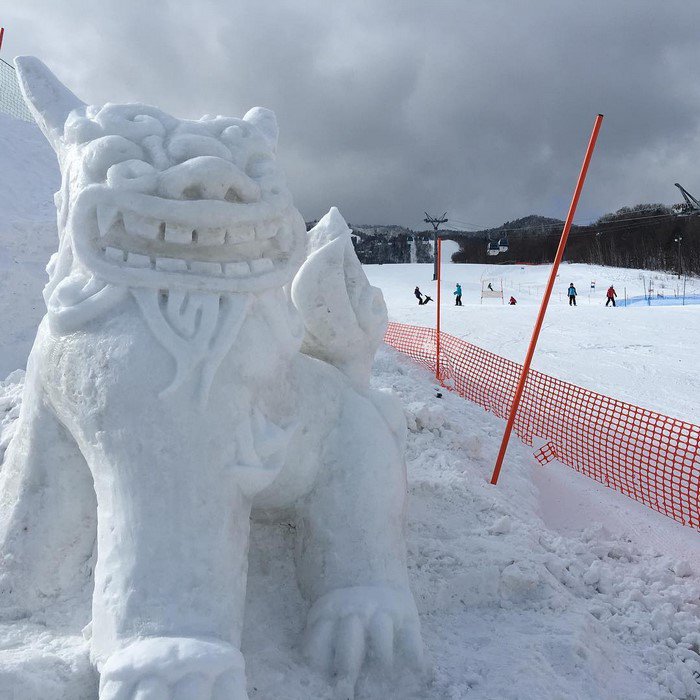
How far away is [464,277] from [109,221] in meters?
32.2

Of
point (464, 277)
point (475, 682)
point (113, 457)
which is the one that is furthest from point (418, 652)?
point (464, 277)

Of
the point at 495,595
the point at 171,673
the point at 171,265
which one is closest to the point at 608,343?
the point at 495,595

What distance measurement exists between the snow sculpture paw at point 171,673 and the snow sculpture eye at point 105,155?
1123mm

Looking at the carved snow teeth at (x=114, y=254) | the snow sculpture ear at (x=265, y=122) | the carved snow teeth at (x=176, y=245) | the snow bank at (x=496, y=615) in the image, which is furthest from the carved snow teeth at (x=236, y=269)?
the snow bank at (x=496, y=615)

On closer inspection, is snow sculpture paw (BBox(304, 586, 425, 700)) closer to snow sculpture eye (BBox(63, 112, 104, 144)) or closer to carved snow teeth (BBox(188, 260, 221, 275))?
carved snow teeth (BBox(188, 260, 221, 275))

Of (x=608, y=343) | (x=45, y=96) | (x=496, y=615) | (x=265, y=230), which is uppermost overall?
(x=45, y=96)

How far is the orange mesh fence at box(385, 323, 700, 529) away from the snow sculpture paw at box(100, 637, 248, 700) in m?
2.73

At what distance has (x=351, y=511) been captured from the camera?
5.79ft

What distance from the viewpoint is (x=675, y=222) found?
38.0 m

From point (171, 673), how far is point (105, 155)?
1220mm

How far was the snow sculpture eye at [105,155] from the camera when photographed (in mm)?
1588

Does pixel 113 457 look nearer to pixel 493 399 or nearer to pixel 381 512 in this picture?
pixel 381 512

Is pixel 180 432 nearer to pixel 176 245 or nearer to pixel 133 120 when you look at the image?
pixel 176 245

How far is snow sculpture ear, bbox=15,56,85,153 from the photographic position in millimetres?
1861
